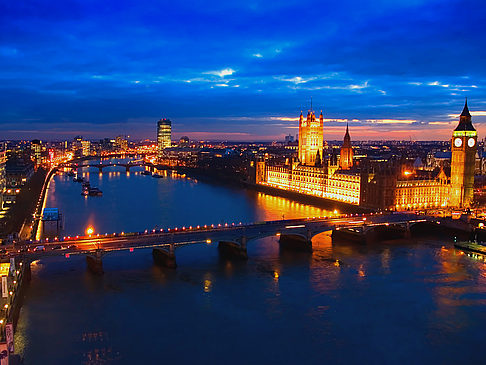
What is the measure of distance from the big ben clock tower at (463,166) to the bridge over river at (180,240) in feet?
54.3

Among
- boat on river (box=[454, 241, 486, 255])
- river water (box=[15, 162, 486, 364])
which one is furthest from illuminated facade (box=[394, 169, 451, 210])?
river water (box=[15, 162, 486, 364])

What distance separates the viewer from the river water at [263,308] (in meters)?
20.1

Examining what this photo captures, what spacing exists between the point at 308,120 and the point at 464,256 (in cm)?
5133

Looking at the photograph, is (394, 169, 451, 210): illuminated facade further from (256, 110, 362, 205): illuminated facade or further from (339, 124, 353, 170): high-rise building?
(339, 124, 353, 170): high-rise building

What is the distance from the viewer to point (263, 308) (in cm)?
2450

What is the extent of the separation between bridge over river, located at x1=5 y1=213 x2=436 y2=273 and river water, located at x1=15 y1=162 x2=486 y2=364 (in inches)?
44.9

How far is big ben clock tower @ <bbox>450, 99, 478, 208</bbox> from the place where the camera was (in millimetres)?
55312

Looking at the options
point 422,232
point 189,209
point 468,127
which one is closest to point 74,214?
point 189,209

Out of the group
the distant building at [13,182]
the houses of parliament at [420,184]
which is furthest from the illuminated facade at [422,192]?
the distant building at [13,182]

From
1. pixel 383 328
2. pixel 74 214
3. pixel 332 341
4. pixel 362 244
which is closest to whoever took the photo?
pixel 332 341

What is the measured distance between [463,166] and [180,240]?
1465 inches

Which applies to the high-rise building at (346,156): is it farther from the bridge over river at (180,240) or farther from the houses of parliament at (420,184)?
the bridge over river at (180,240)

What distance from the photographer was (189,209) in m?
57.5

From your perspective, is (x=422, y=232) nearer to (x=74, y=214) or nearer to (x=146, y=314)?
(x=146, y=314)
